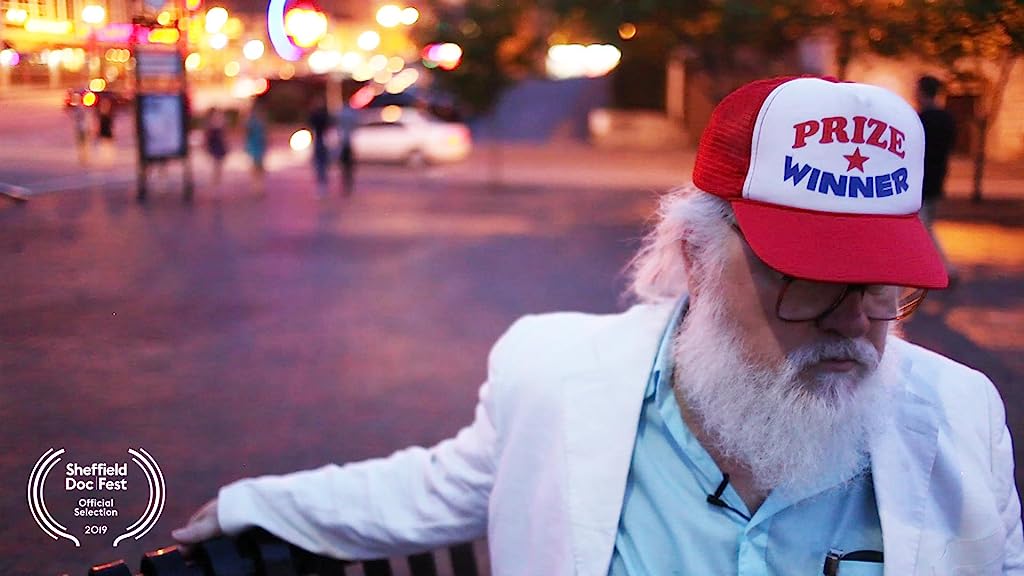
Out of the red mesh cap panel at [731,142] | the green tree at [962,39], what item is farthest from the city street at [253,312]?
the red mesh cap panel at [731,142]

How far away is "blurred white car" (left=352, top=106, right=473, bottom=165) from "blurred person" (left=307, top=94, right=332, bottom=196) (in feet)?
9.26

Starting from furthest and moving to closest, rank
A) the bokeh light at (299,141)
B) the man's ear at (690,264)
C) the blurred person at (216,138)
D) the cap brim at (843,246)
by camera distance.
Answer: the bokeh light at (299,141)
the blurred person at (216,138)
the man's ear at (690,264)
the cap brim at (843,246)

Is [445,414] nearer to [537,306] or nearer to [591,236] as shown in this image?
[537,306]

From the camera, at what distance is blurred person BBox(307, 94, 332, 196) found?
48.0 ft

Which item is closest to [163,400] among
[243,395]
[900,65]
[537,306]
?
[243,395]

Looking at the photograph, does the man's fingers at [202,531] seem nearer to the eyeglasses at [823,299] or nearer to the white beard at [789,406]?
the white beard at [789,406]

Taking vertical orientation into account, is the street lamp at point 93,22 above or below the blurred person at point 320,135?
above

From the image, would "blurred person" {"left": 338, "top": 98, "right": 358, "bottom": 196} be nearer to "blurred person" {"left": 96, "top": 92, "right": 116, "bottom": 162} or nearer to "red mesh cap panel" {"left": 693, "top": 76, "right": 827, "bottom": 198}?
"blurred person" {"left": 96, "top": 92, "right": 116, "bottom": 162}

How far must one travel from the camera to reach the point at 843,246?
1.39 m

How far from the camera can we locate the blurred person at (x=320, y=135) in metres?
14.6

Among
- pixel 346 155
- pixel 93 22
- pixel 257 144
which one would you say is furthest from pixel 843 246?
pixel 346 155

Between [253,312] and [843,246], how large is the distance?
5170 millimetres

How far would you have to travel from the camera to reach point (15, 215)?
5.33 feet

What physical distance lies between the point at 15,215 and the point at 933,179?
1804 millimetres
